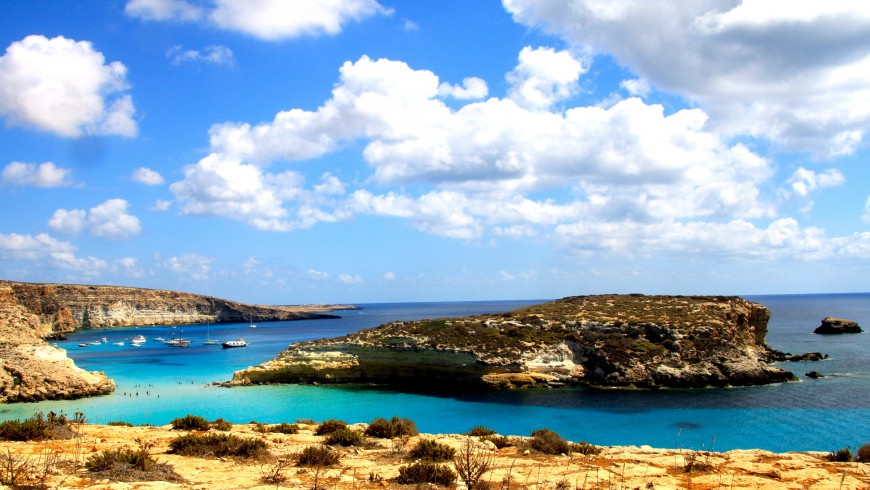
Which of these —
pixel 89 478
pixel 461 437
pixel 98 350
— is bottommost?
pixel 98 350

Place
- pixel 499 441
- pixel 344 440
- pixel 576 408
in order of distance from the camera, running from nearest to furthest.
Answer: pixel 344 440 → pixel 499 441 → pixel 576 408

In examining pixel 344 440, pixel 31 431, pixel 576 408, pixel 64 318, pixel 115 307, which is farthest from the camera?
pixel 115 307

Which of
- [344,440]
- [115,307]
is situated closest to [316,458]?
[344,440]

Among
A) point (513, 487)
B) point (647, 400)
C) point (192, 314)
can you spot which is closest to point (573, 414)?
point (647, 400)

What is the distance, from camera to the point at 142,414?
37.7 m

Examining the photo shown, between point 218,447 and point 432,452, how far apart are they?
202 inches

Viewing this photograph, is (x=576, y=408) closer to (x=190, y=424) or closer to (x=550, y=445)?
(x=550, y=445)

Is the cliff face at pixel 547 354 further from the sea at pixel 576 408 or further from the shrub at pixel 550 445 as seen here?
the shrub at pixel 550 445

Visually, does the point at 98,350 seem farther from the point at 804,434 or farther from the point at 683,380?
the point at 804,434

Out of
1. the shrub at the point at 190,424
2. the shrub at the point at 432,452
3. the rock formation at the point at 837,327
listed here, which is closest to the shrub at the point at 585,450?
the shrub at the point at 432,452

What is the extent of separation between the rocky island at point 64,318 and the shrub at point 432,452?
42.2 meters

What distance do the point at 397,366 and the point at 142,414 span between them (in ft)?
71.7

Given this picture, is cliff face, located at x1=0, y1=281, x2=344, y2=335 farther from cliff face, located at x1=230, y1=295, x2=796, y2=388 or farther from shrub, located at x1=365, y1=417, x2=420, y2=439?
shrub, located at x1=365, y1=417, x2=420, y2=439

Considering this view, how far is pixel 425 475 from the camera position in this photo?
35.8 ft
